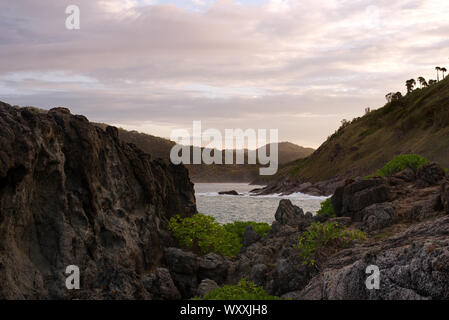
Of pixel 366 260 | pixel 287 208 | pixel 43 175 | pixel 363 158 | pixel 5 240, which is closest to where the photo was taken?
pixel 366 260

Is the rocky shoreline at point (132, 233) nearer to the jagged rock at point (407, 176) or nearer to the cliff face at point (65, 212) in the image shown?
the cliff face at point (65, 212)

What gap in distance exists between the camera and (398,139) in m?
164

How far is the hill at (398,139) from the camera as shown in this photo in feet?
451

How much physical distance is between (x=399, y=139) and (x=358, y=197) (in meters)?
135

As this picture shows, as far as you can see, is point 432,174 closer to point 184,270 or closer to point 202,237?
point 202,237

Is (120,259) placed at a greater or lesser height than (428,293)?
lesser

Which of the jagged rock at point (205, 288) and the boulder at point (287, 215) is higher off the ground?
the boulder at point (287, 215)

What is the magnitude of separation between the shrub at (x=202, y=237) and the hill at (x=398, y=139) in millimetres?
97007

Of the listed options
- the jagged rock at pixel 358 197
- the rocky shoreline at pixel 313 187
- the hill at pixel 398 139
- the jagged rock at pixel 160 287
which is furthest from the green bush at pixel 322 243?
the rocky shoreline at pixel 313 187

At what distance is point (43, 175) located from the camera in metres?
24.7
